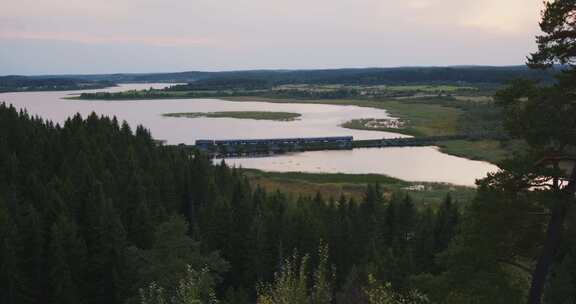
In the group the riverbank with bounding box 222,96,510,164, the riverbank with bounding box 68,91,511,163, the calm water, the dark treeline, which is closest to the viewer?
the dark treeline

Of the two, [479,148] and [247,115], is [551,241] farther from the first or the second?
[247,115]

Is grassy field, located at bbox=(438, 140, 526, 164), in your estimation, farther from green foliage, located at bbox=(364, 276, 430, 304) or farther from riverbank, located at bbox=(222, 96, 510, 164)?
green foliage, located at bbox=(364, 276, 430, 304)

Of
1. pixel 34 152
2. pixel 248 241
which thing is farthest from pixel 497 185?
pixel 34 152

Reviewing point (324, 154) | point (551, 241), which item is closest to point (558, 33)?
point (551, 241)

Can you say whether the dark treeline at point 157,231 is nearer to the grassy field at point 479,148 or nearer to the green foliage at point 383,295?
the green foliage at point 383,295

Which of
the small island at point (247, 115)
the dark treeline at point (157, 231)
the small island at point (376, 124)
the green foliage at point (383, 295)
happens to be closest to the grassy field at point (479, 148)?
the small island at point (376, 124)

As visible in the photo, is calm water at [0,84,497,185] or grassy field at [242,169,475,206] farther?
calm water at [0,84,497,185]

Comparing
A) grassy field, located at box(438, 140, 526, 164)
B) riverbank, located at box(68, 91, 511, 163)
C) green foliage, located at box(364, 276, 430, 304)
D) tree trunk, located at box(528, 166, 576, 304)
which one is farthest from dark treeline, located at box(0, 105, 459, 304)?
grassy field, located at box(438, 140, 526, 164)
